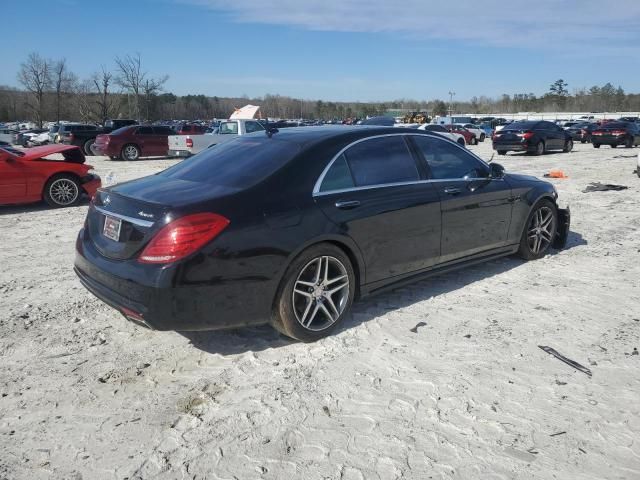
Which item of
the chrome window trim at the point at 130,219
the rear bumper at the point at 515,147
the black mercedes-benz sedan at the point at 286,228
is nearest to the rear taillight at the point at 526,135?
the rear bumper at the point at 515,147

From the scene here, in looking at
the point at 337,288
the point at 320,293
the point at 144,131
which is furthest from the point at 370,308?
the point at 144,131

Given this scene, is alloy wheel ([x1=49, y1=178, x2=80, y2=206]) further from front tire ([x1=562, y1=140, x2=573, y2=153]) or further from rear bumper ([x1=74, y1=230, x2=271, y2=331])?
front tire ([x1=562, y1=140, x2=573, y2=153])

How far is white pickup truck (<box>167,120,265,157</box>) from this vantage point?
1984 centimetres

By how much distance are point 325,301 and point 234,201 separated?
1.05 metres

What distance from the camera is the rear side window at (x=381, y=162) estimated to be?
4254 millimetres

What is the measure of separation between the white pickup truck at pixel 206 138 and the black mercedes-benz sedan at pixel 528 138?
9817mm

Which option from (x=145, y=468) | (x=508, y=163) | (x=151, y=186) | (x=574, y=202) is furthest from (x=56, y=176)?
(x=508, y=163)

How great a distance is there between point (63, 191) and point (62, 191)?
0.06 feet

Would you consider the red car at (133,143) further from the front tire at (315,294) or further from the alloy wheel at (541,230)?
the front tire at (315,294)

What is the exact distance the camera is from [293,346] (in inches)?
154

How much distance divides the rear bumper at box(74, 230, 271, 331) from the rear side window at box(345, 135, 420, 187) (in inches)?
52.3

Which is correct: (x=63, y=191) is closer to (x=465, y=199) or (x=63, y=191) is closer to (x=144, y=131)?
(x=465, y=199)

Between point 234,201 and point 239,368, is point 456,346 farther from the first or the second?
point 234,201

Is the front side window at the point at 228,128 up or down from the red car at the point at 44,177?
up
